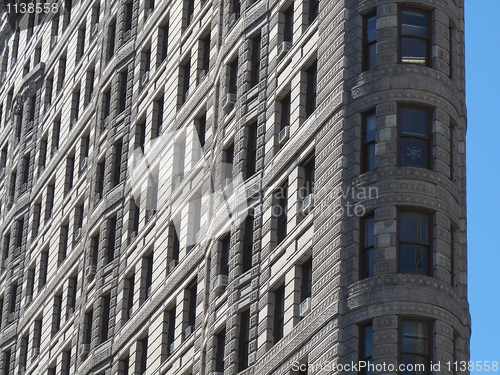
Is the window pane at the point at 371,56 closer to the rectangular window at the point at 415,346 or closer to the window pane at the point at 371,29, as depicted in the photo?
the window pane at the point at 371,29

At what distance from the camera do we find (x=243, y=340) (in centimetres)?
5478

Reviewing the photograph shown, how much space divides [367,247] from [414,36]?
8.21 metres

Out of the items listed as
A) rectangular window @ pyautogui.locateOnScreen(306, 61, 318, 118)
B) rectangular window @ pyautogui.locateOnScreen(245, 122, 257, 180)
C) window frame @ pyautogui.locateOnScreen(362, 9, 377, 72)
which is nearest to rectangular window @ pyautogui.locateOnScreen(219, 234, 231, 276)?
rectangular window @ pyautogui.locateOnScreen(245, 122, 257, 180)

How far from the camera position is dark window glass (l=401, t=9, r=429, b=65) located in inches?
2026

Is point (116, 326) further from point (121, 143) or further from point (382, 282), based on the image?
point (382, 282)

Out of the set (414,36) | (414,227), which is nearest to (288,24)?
(414,36)

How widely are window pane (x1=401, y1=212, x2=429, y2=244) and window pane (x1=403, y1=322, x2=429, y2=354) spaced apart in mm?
2948

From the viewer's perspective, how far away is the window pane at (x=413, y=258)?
157ft

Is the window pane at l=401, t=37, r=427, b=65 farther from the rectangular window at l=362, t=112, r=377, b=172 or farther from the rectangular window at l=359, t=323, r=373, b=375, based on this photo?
the rectangular window at l=359, t=323, r=373, b=375

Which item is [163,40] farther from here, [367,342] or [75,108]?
[367,342]

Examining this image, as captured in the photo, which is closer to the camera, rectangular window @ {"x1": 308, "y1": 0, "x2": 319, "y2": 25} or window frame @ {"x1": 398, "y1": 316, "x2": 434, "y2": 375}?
window frame @ {"x1": 398, "y1": 316, "x2": 434, "y2": 375}

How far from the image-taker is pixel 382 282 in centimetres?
4712

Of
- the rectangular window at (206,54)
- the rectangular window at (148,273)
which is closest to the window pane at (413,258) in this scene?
the rectangular window at (148,273)

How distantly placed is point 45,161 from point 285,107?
110 ft
